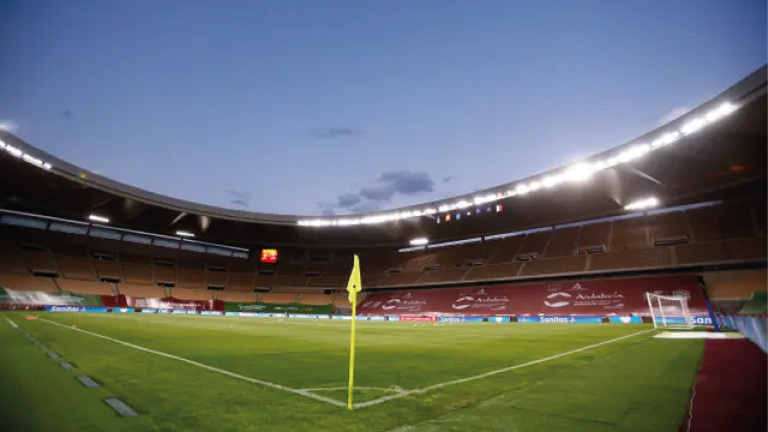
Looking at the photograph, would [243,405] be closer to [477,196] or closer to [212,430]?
[212,430]

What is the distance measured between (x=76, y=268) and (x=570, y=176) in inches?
2203

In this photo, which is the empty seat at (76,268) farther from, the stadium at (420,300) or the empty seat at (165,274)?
the empty seat at (165,274)

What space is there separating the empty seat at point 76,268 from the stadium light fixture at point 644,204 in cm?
6228

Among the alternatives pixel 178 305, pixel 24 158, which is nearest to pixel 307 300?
pixel 178 305

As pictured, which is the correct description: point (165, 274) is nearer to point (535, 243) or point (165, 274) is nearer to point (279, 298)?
point (279, 298)

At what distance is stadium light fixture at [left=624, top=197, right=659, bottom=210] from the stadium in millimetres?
202

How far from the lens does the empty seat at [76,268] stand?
43.9 m

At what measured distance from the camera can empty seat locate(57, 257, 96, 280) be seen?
4388cm

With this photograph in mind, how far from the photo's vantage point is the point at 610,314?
31.7m

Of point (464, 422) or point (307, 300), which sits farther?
point (307, 300)

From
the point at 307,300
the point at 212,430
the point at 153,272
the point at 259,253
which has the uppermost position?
the point at 259,253

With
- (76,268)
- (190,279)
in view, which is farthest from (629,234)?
(76,268)

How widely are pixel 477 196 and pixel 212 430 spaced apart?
117 feet

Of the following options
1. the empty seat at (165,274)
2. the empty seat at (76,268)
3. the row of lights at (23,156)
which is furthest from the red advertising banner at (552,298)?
the row of lights at (23,156)
